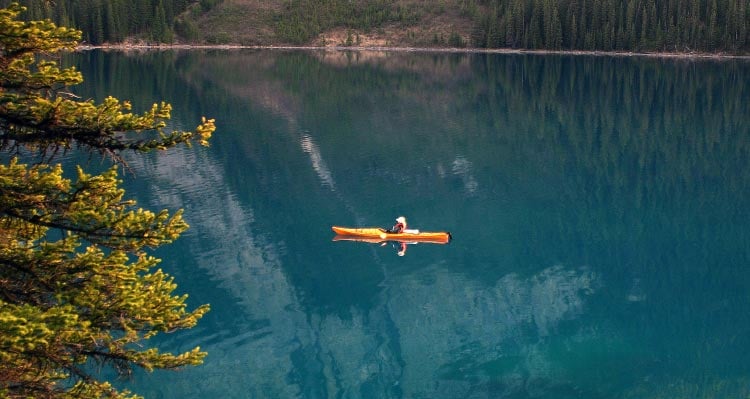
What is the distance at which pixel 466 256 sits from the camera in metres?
54.0

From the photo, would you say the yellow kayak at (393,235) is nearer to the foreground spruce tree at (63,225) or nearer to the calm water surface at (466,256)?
the calm water surface at (466,256)

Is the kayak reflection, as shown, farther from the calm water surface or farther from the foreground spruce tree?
the foreground spruce tree

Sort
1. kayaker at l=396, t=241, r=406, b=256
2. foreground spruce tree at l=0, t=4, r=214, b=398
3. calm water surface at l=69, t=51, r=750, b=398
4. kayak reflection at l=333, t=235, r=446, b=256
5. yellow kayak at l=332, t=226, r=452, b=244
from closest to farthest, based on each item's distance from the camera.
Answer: foreground spruce tree at l=0, t=4, r=214, b=398 → calm water surface at l=69, t=51, r=750, b=398 → kayaker at l=396, t=241, r=406, b=256 → kayak reflection at l=333, t=235, r=446, b=256 → yellow kayak at l=332, t=226, r=452, b=244

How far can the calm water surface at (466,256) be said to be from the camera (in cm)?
3759

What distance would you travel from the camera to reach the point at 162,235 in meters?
13.3

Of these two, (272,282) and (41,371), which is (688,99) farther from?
(41,371)

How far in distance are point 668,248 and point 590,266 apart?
7543mm

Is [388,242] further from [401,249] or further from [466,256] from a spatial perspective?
[466,256]

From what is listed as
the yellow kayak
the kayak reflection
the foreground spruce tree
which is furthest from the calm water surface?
the foreground spruce tree

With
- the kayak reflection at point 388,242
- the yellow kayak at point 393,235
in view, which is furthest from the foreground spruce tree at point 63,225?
the yellow kayak at point 393,235

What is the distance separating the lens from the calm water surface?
37594 millimetres

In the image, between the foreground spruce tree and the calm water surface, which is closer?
the foreground spruce tree

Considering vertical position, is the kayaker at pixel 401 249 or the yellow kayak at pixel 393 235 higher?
the yellow kayak at pixel 393 235

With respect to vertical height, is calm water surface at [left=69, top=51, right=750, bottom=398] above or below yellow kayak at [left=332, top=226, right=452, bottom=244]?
below
